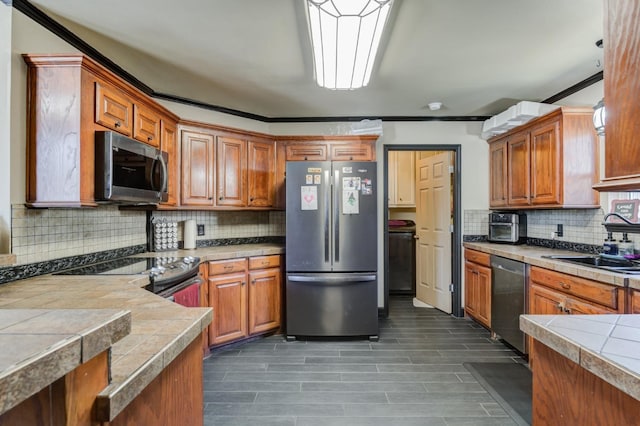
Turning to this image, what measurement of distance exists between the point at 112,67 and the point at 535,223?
417cm

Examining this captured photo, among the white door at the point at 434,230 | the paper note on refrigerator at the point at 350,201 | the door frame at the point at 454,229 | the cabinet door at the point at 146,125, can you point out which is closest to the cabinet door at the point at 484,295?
the door frame at the point at 454,229

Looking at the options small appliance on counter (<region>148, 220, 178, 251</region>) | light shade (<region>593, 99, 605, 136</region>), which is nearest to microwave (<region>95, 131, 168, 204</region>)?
small appliance on counter (<region>148, 220, 178, 251</region>)

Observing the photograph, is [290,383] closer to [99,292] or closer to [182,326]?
[99,292]

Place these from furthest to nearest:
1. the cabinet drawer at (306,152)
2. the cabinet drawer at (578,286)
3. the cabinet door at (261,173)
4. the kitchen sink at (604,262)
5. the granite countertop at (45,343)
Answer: the cabinet drawer at (306,152)
the cabinet door at (261,173)
the kitchen sink at (604,262)
the cabinet drawer at (578,286)
the granite countertop at (45,343)

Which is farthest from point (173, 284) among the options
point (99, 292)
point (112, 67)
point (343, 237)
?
point (112, 67)

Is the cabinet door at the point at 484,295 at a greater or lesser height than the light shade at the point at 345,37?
lesser

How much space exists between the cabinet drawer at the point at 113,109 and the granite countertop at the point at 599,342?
94.5 inches

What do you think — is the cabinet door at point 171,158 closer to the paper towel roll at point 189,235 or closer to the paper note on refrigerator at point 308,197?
the paper towel roll at point 189,235

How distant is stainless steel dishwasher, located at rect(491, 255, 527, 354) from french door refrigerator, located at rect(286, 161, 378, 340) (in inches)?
44.7

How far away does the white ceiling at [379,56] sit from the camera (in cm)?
191

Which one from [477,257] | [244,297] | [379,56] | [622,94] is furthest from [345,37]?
[477,257]

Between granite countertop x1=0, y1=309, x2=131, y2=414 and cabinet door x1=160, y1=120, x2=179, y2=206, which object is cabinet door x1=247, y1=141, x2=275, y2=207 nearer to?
cabinet door x1=160, y1=120, x2=179, y2=206

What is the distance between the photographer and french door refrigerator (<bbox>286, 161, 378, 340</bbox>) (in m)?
3.20

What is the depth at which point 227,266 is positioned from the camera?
9.93ft
